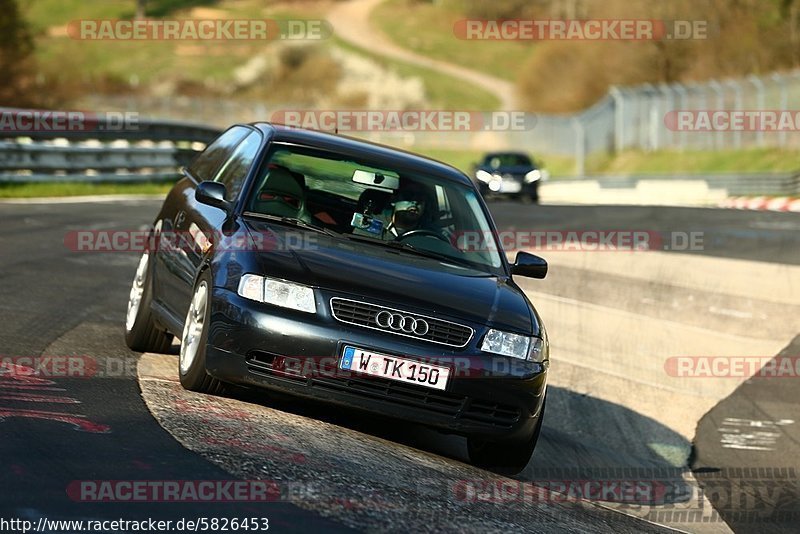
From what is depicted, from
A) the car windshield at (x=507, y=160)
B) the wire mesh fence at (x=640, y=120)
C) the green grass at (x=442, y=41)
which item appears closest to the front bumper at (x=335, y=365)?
the car windshield at (x=507, y=160)

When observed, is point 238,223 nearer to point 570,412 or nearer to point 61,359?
point 61,359

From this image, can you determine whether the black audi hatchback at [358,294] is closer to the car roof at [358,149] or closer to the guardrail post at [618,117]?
the car roof at [358,149]

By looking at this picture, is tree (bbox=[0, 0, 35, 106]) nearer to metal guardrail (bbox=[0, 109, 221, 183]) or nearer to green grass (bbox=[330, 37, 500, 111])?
metal guardrail (bbox=[0, 109, 221, 183])

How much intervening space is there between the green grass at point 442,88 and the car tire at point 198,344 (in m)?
83.3

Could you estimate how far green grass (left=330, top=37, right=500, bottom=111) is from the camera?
9174 centimetres

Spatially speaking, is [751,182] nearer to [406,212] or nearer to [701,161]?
[701,161]

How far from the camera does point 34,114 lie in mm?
21938

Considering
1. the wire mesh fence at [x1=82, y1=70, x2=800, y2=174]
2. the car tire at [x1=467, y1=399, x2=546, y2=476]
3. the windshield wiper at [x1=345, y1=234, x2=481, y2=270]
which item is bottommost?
the car tire at [x1=467, y1=399, x2=546, y2=476]

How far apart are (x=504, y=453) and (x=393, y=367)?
3.17 ft

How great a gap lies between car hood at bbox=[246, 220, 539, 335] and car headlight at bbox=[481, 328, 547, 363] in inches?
2.1

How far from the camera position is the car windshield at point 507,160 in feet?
121

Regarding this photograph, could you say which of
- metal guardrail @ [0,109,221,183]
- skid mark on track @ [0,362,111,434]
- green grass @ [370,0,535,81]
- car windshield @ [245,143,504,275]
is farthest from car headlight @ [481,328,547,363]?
green grass @ [370,0,535,81]

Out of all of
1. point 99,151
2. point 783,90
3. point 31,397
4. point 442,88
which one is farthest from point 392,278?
point 442,88

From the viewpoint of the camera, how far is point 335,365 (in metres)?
6.69
